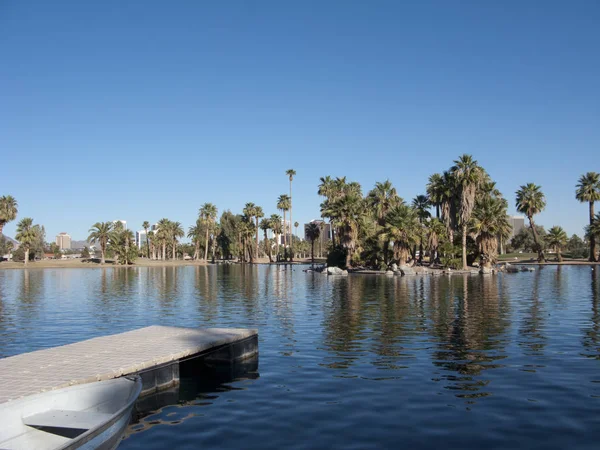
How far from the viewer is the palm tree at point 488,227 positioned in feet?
233

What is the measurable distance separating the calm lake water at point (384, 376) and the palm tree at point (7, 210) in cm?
9547

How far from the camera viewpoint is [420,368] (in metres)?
15.8

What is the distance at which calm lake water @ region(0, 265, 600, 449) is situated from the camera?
10.5 meters

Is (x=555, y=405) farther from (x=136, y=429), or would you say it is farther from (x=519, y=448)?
(x=136, y=429)

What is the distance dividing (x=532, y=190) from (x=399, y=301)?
245ft

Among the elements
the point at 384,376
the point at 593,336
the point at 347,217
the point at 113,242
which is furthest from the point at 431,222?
the point at 113,242

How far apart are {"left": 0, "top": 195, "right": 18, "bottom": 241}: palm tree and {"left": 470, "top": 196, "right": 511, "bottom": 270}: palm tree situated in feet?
324

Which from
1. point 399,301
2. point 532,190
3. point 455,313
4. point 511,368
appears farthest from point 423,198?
point 511,368

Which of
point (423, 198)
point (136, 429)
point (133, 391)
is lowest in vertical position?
point (136, 429)

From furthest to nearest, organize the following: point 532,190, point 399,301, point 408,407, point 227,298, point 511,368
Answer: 1. point 532,190
2. point 227,298
3. point 399,301
4. point 511,368
5. point 408,407

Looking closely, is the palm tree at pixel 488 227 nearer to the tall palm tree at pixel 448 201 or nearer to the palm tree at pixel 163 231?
the tall palm tree at pixel 448 201

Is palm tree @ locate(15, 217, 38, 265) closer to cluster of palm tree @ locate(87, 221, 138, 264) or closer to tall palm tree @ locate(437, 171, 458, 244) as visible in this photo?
cluster of palm tree @ locate(87, 221, 138, 264)

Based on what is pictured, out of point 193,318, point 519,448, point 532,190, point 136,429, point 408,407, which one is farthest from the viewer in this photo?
point 532,190

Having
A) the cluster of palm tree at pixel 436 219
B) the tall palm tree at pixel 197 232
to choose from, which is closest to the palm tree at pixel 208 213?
the tall palm tree at pixel 197 232
